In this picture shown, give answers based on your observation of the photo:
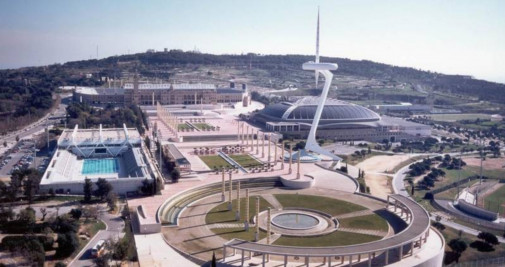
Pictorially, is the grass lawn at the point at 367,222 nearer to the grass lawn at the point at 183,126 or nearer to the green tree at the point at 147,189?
the green tree at the point at 147,189

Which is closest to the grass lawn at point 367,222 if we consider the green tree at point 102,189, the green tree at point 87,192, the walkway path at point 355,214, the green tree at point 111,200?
the walkway path at point 355,214

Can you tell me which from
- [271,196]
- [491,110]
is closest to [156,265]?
[271,196]

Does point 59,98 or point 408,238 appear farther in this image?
point 59,98

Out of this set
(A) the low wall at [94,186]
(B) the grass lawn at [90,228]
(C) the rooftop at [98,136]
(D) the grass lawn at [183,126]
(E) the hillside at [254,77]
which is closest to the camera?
(B) the grass lawn at [90,228]

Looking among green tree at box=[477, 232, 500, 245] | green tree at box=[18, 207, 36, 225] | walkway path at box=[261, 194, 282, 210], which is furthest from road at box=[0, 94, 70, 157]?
green tree at box=[477, 232, 500, 245]

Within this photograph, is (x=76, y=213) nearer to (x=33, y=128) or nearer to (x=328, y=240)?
(x=328, y=240)

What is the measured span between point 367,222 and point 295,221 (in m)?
4.76

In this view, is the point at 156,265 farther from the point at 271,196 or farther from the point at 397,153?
the point at 397,153

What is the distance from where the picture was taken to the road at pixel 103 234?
24.3 metres

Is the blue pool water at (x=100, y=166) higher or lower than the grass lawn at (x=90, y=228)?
higher

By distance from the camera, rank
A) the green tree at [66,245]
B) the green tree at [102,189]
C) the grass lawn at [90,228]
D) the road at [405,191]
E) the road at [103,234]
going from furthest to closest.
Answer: the green tree at [102,189], the road at [405,191], the grass lawn at [90,228], the green tree at [66,245], the road at [103,234]

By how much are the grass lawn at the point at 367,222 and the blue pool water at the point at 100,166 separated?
22.5 metres

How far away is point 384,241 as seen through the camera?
24.6 metres

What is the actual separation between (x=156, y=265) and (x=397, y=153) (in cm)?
4108
